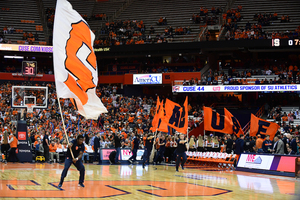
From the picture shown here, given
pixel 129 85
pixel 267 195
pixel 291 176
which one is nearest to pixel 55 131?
pixel 129 85

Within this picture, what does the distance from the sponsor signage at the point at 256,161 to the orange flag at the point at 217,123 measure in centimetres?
261

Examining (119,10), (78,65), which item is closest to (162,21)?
(119,10)

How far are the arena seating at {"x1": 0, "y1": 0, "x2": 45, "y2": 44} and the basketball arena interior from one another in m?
0.13

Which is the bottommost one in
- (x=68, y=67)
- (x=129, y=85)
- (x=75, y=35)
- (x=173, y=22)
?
(x=68, y=67)

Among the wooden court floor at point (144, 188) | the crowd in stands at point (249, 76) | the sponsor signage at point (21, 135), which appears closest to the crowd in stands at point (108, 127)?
the sponsor signage at point (21, 135)

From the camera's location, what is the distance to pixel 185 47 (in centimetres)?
3778

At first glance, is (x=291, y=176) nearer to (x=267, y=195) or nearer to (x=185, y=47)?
(x=267, y=195)

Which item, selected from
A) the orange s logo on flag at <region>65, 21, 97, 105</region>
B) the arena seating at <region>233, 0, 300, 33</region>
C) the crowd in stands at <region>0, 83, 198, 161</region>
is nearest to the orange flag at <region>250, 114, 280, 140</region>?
the crowd in stands at <region>0, 83, 198, 161</region>

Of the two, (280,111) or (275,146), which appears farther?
(280,111)

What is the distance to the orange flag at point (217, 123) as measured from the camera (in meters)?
20.3

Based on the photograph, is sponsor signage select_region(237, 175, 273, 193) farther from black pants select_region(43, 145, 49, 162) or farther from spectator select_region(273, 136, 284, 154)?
black pants select_region(43, 145, 49, 162)

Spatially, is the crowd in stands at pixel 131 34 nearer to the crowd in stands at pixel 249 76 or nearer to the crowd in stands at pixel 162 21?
the crowd in stands at pixel 162 21

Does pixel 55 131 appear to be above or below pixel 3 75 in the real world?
below

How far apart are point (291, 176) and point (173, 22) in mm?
31724
